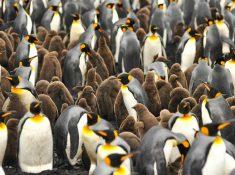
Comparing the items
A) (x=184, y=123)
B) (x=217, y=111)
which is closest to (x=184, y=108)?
(x=184, y=123)

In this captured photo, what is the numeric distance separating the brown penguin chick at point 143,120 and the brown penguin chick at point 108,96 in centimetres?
103

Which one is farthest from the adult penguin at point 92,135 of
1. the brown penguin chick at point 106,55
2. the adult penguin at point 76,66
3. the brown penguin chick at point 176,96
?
the brown penguin chick at point 106,55

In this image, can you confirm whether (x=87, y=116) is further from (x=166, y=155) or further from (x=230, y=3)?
(x=230, y=3)

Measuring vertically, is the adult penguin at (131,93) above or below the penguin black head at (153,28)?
below

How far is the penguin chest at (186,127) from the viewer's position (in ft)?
25.6

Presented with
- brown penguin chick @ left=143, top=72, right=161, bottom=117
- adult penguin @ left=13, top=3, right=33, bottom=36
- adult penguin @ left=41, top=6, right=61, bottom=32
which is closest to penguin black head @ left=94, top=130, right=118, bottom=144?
brown penguin chick @ left=143, top=72, right=161, bottom=117

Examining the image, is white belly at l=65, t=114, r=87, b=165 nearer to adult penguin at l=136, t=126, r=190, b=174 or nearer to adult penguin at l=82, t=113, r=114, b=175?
adult penguin at l=82, t=113, r=114, b=175

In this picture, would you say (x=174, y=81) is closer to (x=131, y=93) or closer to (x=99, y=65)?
(x=131, y=93)

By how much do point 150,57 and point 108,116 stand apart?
9.22 ft

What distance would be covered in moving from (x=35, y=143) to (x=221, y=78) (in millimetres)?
3153

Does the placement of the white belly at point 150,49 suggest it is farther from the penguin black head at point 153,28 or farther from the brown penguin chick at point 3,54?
the brown penguin chick at point 3,54

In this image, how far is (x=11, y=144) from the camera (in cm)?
789

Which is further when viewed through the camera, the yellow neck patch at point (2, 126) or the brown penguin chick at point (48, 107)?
the brown penguin chick at point (48, 107)

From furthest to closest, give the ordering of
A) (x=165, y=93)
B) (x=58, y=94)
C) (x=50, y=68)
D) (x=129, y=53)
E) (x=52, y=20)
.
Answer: (x=52, y=20) < (x=129, y=53) < (x=50, y=68) < (x=165, y=93) < (x=58, y=94)
